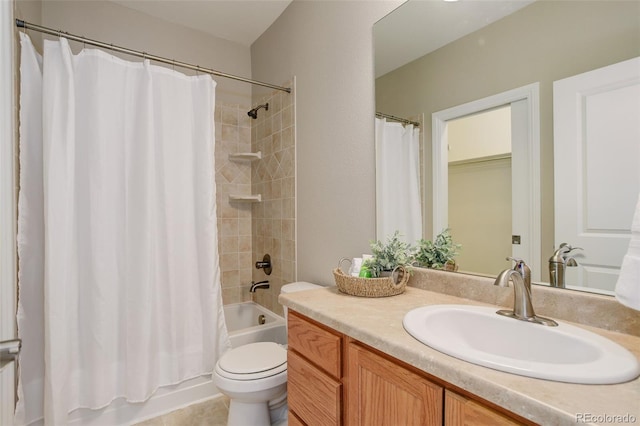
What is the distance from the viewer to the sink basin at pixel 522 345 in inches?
22.7

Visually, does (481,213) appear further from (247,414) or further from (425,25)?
(247,414)

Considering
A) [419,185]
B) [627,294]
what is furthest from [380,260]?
[627,294]

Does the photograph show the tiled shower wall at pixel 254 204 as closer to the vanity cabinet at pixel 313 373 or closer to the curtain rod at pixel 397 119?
the curtain rod at pixel 397 119

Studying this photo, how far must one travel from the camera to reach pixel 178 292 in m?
1.87

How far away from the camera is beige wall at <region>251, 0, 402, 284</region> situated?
1565 mm

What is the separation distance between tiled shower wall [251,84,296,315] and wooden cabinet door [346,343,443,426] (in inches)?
51.1

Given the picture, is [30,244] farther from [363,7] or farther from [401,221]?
[363,7]

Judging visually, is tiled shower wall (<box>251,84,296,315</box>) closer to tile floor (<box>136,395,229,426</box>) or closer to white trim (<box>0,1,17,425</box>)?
tile floor (<box>136,395,229,426</box>)

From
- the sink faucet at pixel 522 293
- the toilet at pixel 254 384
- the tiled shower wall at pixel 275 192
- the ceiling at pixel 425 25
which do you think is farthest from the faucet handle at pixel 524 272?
the tiled shower wall at pixel 275 192

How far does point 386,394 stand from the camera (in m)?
0.79

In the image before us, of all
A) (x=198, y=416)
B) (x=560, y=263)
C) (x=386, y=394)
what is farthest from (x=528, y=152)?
(x=198, y=416)

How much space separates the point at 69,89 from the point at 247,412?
6.12ft

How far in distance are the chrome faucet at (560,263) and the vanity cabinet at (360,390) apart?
54 cm

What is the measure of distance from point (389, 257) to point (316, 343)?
0.47 m
